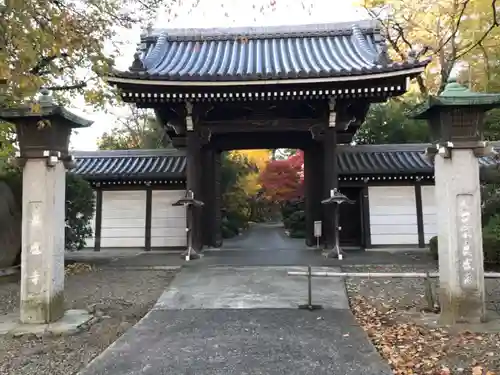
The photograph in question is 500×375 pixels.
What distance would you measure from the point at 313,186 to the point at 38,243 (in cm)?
881

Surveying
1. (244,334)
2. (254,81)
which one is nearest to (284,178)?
(254,81)

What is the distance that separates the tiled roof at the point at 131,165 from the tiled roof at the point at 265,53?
11.3ft

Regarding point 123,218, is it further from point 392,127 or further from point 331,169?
point 392,127

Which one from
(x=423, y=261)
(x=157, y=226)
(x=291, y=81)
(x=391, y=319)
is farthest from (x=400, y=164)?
(x=391, y=319)

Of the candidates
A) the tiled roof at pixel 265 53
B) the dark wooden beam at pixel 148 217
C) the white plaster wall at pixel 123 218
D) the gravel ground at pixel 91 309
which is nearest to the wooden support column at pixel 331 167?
the tiled roof at pixel 265 53

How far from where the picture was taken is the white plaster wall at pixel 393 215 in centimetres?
1364

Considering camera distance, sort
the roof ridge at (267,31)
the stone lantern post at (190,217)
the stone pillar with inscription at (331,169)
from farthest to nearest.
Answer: the roof ridge at (267,31) < the stone pillar with inscription at (331,169) < the stone lantern post at (190,217)

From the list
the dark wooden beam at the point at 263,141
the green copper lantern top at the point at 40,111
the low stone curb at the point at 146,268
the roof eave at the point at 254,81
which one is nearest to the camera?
the green copper lantern top at the point at 40,111

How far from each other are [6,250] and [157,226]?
5260 millimetres

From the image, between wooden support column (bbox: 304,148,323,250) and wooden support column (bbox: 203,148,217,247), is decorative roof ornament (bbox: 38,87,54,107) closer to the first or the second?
wooden support column (bbox: 203,148,217,247)

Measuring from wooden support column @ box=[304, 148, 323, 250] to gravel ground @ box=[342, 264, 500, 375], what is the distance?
17.7ft

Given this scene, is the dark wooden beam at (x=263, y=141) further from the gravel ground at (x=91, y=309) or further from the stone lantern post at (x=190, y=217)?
the gravel ground at (x=91, y=309)

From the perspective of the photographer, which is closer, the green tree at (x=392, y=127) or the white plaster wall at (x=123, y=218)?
the white plaster wall at (x=123, y=218)

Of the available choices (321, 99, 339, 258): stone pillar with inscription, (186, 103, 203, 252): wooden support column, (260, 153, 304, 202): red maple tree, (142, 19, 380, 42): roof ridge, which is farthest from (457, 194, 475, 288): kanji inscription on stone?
(260, 153, 304, 202): red maple tree
